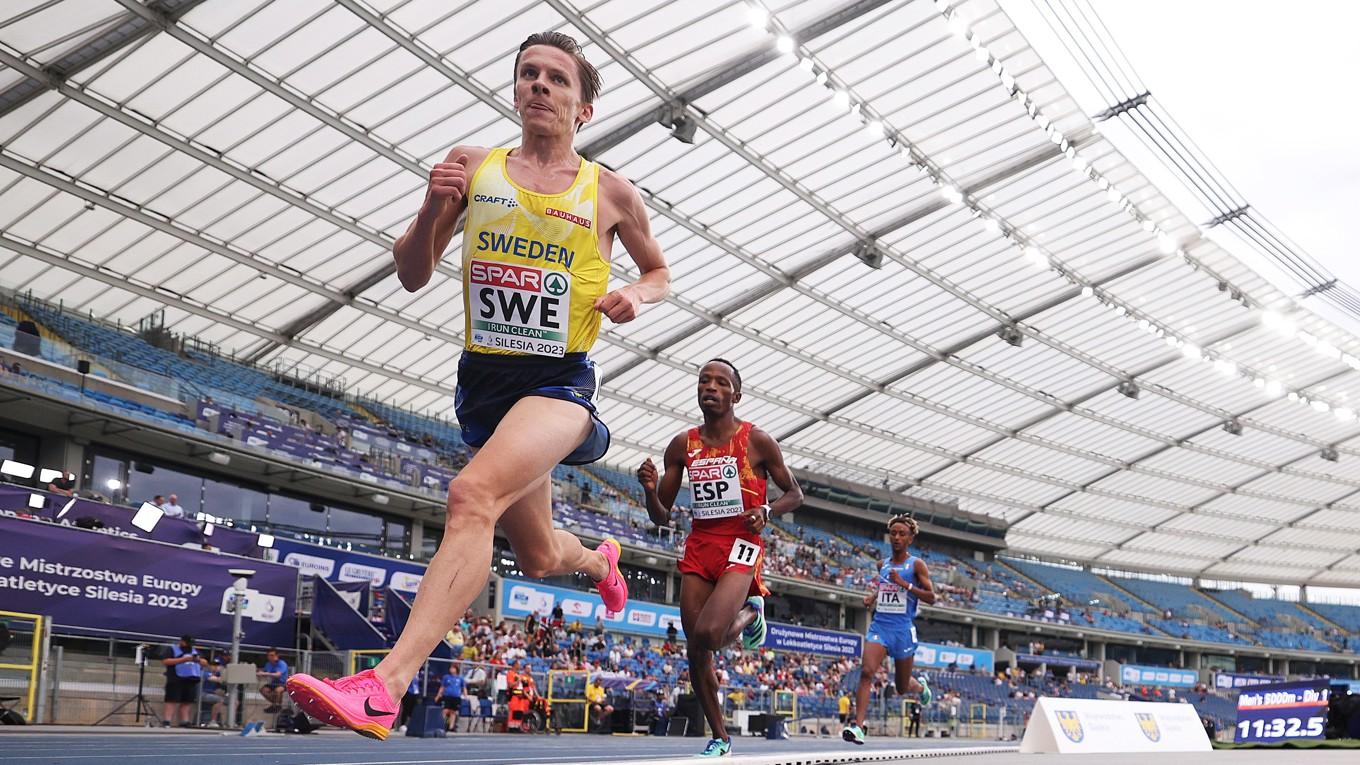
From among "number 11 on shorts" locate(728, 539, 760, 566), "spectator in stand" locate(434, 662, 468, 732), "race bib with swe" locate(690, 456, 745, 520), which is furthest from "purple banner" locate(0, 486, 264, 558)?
"number 11 on shorts" locate(728, 539, 760, 566)

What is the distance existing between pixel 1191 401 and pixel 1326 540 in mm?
28155

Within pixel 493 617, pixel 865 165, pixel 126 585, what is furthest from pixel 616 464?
pixel 126 585

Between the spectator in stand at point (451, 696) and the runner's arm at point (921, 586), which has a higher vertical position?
the runner's arm at point (921, 586)

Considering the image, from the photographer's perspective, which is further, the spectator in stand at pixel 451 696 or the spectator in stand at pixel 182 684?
the spectator in stand at pixel 451 696

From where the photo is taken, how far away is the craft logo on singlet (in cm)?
423

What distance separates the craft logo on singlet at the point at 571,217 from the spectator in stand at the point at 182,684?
1398cm

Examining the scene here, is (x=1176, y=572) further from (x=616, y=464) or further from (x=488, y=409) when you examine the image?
(x=488, y=409)

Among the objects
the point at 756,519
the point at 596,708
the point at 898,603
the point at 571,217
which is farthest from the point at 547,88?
the point at 596,708

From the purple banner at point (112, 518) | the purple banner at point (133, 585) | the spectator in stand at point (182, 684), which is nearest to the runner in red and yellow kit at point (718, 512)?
the spectator in stand at point (182, 684)

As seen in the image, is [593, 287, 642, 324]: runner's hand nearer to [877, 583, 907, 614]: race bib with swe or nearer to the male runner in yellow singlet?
the male runner in yellow singlet

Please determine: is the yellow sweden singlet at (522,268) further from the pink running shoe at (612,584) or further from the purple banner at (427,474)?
the purple banner at (427,474)

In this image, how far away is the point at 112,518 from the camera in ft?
65.3

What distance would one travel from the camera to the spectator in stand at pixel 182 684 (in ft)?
53.9

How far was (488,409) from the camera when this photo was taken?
4.34m
